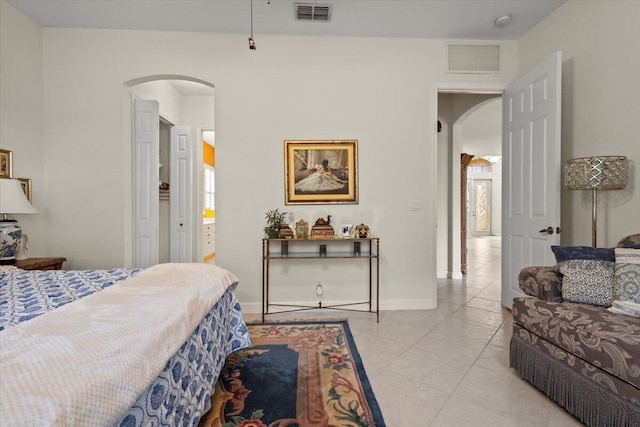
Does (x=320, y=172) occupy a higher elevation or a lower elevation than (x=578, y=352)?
higher

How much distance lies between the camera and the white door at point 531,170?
2.76 metres

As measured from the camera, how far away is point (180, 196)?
4922mm

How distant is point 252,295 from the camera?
11.4 ft

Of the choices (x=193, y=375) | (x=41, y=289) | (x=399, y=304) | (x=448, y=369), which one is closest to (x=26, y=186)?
(x=41, y=289)

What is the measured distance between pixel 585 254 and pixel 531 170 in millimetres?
1243

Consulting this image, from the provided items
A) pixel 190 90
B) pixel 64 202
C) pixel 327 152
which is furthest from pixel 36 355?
pixel 190 90

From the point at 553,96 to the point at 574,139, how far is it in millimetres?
484

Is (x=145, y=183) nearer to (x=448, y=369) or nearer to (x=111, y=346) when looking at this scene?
(x=111, y=346)

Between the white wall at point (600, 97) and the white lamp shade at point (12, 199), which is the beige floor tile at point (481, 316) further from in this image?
the white lamp shade at point (12, 199)

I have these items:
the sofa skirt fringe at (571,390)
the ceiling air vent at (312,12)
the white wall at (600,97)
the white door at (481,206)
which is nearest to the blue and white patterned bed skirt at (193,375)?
the sofa skirt fringe at (571,390)

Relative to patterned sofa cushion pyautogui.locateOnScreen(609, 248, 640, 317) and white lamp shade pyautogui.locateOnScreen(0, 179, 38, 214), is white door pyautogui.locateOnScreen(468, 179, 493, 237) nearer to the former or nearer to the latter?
patterned sofa cushion pyautogui.locateOnScreen(609, 248, 640, 317)

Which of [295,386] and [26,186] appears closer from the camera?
[295,386]

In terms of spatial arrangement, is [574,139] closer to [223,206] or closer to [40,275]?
[223,206]

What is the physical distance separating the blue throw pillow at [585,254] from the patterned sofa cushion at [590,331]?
0.34 metres
